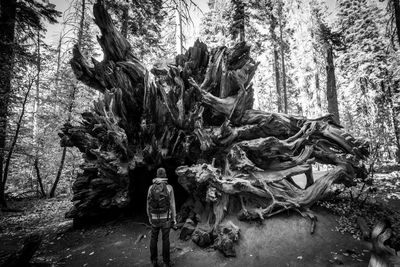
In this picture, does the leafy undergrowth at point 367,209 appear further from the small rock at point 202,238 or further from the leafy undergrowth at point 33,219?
the leafy undergrowth at point 33,219

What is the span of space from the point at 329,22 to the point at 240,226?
2029 cm

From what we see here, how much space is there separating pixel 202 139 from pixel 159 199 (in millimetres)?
2875

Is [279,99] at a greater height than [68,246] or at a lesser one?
greater

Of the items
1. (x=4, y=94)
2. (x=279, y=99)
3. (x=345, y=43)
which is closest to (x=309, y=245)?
(x=4, y=94)

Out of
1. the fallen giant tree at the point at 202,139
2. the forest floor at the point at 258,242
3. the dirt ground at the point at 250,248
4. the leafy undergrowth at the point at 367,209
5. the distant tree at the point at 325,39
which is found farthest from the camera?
the distant tree at the point at 325,39

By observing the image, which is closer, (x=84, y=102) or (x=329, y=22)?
A: (x=84, y=102)

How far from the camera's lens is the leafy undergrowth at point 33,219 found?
27.5 ft

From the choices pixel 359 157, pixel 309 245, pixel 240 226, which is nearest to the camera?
pixel 309 245

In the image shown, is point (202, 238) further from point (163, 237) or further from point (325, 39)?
→ point (325, 39)

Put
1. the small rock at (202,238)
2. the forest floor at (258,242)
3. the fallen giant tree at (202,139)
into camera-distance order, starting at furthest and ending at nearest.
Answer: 1. the fallen giant tree at (202,139)
2. the small rock at (202,238)
3. the forest floor at (258,242)

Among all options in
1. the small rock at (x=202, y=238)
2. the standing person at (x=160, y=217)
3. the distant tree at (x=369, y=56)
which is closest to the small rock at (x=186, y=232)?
the small rock at (x=202, y=238)

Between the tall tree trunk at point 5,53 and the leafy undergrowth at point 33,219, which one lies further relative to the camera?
the tall tree trunk at point 5,53

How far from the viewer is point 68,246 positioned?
668cm

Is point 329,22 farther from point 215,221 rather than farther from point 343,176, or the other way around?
point 215,221
